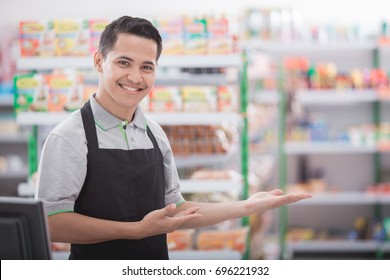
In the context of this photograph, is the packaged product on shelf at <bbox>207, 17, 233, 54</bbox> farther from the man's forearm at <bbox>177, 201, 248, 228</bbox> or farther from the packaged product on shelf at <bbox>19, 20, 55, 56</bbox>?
the man's forearm at <bbox>177, 201, 248, 228</bbox>

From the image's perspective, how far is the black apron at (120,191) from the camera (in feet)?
6.30

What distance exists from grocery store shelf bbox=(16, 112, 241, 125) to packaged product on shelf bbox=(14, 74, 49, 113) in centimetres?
4

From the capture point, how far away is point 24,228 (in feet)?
4.25

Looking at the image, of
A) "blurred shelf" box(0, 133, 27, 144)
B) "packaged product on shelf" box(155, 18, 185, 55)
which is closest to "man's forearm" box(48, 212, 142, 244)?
"packaged product on shelf" box(155, 18, 185, 55)

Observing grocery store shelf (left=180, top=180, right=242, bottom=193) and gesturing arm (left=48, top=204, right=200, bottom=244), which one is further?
grocery store shelf (left=180, top=180, right=242, bottom=193)

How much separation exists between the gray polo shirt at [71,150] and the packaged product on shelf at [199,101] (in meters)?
0.84

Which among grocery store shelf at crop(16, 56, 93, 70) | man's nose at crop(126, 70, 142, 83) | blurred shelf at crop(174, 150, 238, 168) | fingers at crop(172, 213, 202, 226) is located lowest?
blurred shelf at crop(174, 150, 238, 168)

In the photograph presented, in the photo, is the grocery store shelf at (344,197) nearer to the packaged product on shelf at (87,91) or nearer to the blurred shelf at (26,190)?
the packaged product on shelf at (87,91)

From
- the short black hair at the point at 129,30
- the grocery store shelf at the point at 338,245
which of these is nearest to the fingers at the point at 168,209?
the short black hair at the point at 129,30

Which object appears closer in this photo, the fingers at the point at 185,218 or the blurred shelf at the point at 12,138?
the fingers at the point at 185,218

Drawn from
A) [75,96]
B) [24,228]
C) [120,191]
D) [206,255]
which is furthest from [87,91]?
[24,228]

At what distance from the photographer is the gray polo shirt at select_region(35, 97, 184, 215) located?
1.83 meters

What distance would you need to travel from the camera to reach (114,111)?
78.5 inches
